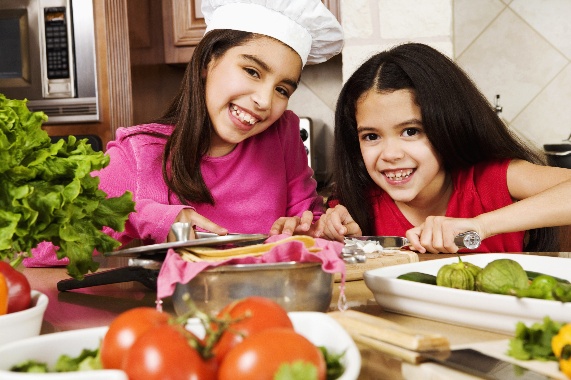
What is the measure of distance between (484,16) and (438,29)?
83cm

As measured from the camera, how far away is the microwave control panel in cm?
259

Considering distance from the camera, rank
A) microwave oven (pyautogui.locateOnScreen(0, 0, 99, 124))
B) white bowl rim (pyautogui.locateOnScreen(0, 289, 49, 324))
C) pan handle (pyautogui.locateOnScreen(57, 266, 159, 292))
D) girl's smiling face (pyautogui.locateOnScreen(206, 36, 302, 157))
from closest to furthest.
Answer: white bowl rim (pyautogui.locateOnScreen(0, 289, 49, 324)) → pan handle (pyautogui.locateOnScreen(57, 266, 159, 292)) → girl's smiling face (pyautogui.locateOnScreen(206, 36, 302, 157)) → microwave oven (pyautogui.locateOnScreen(0, 0, 99, 124))

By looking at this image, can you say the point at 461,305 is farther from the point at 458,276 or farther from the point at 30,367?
the point at 30,367

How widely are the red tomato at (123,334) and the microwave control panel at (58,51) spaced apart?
2.29 metres

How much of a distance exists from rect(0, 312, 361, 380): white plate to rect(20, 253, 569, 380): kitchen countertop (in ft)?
0.20

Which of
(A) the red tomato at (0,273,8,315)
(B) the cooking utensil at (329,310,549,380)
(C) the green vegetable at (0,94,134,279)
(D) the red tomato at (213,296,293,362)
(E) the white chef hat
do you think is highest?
(E) the white chef hat

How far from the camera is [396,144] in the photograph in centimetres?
165

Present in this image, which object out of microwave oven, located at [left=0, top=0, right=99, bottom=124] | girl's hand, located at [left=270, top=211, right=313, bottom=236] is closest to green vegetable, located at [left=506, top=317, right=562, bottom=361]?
girl's hand, located at [left=270, top=211, right=313, bottom=236]

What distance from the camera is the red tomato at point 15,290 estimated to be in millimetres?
689

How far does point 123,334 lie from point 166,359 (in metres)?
0.08

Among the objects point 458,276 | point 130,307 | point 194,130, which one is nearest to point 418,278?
point 458,276

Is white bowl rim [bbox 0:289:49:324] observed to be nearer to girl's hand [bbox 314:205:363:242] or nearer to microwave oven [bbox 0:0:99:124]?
girl's hand [bbox 314:205:363:242]

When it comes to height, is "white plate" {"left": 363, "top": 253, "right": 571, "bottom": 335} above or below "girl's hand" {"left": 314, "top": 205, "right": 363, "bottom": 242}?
above

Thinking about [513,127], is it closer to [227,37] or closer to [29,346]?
[227,37]
